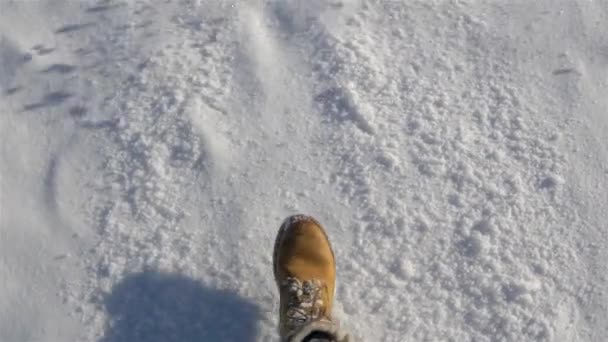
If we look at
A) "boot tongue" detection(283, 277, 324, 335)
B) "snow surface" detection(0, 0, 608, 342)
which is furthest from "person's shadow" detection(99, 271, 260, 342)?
"boot tongue" detection(283, 277, 324, 335)

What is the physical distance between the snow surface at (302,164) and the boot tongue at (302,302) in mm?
89

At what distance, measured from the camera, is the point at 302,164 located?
199cm

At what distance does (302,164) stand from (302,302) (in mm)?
398

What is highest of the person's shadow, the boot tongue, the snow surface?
the snow surface

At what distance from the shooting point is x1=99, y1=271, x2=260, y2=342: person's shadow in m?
1.85

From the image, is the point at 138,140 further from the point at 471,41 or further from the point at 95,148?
the point at 471,41

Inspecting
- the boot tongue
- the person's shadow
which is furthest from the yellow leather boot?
the person's shadow

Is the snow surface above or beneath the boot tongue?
above

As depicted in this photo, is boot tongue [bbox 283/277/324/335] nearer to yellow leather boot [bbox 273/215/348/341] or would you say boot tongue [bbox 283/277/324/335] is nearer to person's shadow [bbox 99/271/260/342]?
yellow leather boot [bbox 273/215/348/341]

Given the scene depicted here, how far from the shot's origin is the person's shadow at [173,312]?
1.85 metres

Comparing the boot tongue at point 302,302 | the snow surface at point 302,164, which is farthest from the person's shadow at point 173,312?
the boot tongue at point 302,302

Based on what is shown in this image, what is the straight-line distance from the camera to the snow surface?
1854 mm

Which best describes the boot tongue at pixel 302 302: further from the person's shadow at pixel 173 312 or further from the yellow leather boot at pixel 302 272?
the person's shadow at pixel 173 312

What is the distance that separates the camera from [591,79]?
2.02 metres
